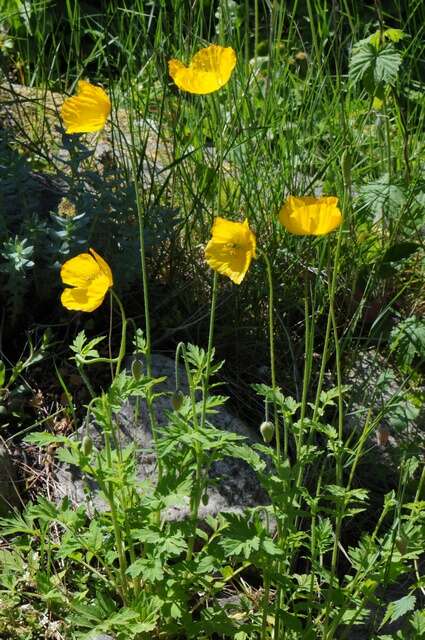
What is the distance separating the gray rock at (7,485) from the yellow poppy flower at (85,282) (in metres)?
0.69

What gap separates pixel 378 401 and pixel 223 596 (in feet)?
2.68

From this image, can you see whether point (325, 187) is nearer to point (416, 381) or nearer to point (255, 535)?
point (416, 381)

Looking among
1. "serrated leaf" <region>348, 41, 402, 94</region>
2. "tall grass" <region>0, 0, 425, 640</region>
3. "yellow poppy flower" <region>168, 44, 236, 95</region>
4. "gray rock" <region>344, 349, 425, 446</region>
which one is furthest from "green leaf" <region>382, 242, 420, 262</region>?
"yellow poppy flower" <region>168, 44, 236, 95</region>

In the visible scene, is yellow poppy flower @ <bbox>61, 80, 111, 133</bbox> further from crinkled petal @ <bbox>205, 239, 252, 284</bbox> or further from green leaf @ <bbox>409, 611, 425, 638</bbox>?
green leaf @ <bbox>409, 611, 425, 638</bbox>

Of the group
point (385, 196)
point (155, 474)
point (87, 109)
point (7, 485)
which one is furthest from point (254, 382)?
point (87, 109)

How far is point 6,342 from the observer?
2723 millimetres

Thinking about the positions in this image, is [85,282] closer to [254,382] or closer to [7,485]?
[7,485]

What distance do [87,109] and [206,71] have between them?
240 mm

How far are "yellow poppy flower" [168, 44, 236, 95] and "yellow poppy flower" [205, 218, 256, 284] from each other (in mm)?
274

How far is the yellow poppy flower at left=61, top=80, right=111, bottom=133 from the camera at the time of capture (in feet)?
5.83

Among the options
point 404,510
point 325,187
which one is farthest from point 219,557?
point 325,187

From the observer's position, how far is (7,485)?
7.85 feet

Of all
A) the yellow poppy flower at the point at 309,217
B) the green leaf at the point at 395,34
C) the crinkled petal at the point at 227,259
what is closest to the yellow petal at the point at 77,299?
the crinkled petal at the point at 227,259

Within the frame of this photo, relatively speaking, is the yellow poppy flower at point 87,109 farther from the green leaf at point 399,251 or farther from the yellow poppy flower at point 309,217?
the green leaf at point 399,251
